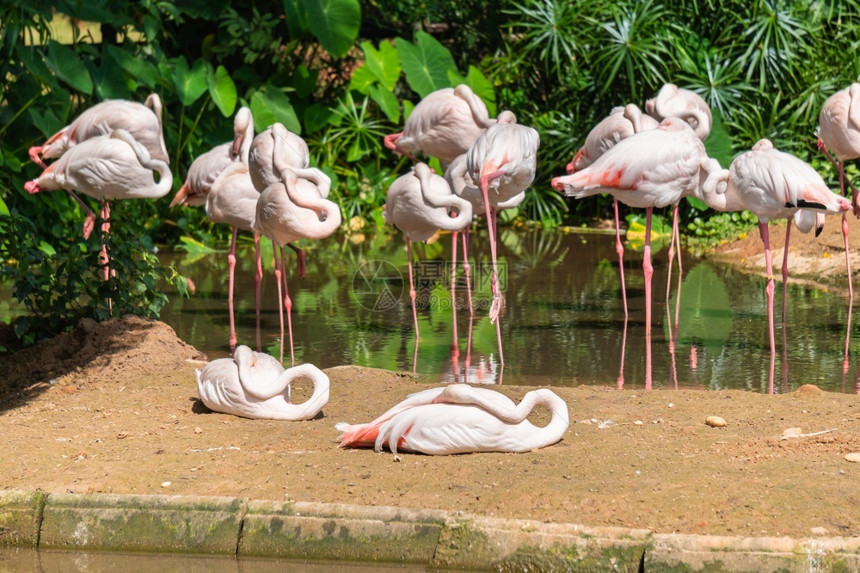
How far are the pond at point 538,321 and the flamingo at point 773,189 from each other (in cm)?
51

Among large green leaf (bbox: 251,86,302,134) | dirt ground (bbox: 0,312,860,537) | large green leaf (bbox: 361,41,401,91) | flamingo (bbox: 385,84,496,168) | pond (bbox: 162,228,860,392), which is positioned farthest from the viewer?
large green leaf (bbox: 361,41,401,91)

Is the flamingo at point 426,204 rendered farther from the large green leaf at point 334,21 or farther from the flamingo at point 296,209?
the large green leaf at point 334,21

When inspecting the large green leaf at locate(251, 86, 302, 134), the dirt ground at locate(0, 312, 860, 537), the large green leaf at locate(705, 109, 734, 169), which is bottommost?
the dirt ground at locate(0, 312, 860, 537)

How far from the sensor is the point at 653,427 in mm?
4949

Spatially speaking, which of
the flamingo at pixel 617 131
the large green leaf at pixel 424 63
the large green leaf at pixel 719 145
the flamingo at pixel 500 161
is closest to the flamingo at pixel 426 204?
the flamingo at pixel 500 161

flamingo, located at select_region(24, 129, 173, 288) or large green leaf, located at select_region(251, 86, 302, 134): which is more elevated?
large green leaf, located at select_region(251, 86, 302, 134)

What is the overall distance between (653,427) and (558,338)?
2.48 meters

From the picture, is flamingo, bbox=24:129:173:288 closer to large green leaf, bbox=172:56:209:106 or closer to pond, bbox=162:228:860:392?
pond, bbox=162:228:860:392

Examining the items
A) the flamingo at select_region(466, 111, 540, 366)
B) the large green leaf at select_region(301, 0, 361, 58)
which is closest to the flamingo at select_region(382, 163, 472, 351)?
the flamingo at select_region(466, 111, 540, 366)

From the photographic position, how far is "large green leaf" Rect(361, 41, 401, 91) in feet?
44.1

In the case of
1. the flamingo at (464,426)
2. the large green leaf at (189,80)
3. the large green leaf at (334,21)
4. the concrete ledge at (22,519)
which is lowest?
the concrete ledge at (22,519)

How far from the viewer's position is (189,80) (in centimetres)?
1208

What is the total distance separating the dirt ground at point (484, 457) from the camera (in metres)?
3.89

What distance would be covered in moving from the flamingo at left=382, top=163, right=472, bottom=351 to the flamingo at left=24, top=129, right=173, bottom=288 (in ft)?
5.80
